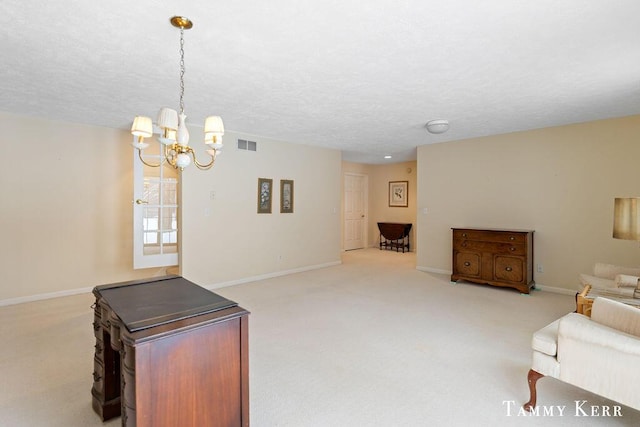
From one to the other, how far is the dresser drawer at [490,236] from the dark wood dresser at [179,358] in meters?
4.12

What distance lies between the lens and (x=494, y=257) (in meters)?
4.56

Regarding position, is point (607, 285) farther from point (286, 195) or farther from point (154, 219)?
point (154, 219)

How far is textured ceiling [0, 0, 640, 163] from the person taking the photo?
1.79 metres

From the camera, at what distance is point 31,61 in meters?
2.37

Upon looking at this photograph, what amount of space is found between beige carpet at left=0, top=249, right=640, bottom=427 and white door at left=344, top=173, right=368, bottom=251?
13.4ft

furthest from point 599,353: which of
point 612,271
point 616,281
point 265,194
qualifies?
point 265,194

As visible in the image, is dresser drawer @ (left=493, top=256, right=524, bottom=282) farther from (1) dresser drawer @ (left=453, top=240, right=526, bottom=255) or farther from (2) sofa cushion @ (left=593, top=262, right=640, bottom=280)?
(2) sofa cushion @ (left=593, top=262, right=640, bottom=280)

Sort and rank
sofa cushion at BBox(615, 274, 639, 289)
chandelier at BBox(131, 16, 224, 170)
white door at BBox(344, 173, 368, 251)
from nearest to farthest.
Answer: chandelier at BBox(131, 16, 224, 170) < sofa cushion at BBox(615, 274, 639, 289) < white door at BBox(344, 173, 368, 251)

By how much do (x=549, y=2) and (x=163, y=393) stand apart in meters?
2.63

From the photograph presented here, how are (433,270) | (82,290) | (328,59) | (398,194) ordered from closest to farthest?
(328,59) < (82,290) < (433,270) < (398,194)

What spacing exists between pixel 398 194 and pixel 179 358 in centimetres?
760

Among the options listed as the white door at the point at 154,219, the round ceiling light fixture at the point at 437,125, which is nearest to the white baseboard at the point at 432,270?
the round ceiling light fixture at the point at 437,125

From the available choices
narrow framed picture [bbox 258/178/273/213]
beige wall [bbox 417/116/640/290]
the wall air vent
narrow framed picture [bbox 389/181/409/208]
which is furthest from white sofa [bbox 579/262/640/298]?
narrow framed picture [bbox 389/181/409/208]

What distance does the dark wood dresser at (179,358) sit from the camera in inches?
50.1
